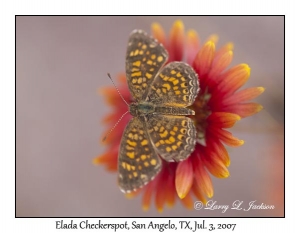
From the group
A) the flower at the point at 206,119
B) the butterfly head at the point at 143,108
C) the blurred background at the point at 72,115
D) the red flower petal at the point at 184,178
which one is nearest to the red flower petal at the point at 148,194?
the flower at the point at 206,119

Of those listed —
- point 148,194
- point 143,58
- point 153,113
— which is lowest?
point 148,194

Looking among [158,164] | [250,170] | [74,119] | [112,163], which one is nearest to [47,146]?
[74,119]

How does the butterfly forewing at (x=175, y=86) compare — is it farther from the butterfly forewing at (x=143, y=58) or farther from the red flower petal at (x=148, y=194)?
the red flower petal at (x=148, y=194)

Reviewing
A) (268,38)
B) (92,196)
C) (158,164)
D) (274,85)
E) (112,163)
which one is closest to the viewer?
Result: (158,164)

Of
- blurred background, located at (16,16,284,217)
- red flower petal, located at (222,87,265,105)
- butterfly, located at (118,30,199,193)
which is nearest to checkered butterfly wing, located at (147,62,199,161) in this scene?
butterfly, located at (118,30,199,193)

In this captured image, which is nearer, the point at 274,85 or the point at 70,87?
the point at 274,85

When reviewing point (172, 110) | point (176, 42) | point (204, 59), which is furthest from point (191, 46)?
point (172, 110)

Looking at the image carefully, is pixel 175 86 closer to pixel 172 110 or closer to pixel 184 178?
pixel 172 110

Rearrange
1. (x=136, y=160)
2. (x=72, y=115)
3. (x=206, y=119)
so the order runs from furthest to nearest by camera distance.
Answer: (x=72, y=115) → (x=206, y=119) → (x=136, y=160)

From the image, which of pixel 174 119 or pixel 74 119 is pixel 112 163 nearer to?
pixel 174 119
